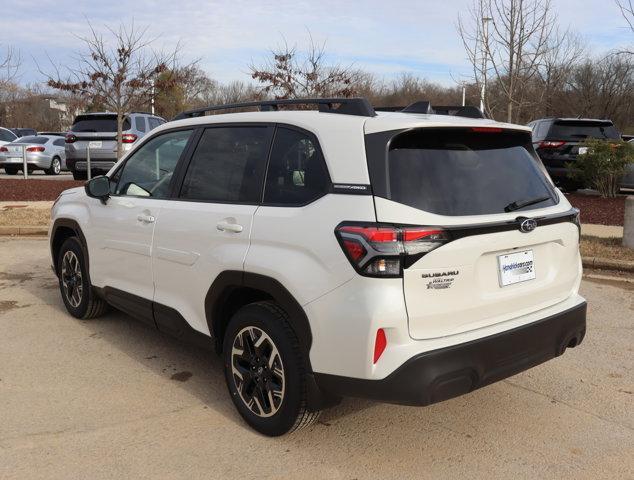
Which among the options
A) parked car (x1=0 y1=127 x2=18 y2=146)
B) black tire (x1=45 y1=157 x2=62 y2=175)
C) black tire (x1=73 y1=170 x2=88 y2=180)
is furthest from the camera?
parked car (x1=0 y1=127 x2=18 y2=146)

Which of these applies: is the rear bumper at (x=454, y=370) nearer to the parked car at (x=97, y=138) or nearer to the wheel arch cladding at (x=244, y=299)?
the wheel arch cladding at (x=244, y=299)

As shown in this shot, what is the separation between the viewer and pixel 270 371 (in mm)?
3215

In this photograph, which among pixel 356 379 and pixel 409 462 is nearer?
pixel 356 379

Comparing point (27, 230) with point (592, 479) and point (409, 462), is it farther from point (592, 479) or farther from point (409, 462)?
point (592, 479)

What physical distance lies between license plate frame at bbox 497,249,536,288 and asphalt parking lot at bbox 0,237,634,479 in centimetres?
90

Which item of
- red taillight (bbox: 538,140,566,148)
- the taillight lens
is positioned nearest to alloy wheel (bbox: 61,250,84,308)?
the taillight lens

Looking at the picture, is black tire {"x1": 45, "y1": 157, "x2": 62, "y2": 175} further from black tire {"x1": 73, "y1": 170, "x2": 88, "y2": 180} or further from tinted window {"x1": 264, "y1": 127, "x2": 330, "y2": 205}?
tinted window {"x1": 264, "y1": 127, "x2": 330, "y2": 205}

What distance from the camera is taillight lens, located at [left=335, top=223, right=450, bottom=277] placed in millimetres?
2697

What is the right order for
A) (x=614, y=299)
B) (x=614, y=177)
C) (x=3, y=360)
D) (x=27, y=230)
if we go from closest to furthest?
(x=3, y=360) → (x=614, y=299) → (x=27, y=230) → (x=614, y=177)

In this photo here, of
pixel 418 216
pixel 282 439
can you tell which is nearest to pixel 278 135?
pixel 418 216

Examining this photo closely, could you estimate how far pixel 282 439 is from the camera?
328 cm

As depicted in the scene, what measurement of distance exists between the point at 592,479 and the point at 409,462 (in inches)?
34.5

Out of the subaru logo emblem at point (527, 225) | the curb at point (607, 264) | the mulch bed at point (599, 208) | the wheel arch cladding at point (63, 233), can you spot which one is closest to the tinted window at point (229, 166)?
the subaru logo emblem at point (527, 225)

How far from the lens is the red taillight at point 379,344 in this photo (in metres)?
2.70
